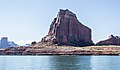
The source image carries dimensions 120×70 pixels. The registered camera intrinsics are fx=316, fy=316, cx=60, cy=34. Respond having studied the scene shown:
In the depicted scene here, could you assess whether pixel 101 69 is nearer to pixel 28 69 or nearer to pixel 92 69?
pixel 92 69

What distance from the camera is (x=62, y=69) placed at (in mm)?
109938

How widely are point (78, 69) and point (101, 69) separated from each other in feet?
26.0

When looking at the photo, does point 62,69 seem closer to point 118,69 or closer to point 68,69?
point 68,69

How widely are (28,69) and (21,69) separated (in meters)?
2.58

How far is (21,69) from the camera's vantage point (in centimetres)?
11188

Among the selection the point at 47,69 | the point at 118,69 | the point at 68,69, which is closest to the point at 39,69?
the point at 47,69

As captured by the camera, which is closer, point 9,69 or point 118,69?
point 118,69

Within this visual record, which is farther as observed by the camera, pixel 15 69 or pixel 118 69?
pixel 15 69

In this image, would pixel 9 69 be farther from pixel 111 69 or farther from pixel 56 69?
pixel 111 69

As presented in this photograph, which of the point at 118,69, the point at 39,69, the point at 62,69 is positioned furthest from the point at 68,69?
the point at 118,69

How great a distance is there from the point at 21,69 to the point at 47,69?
30.2ft

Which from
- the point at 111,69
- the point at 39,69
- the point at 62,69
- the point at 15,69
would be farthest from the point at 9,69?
the point at 111,69

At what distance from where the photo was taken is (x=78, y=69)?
4323 inches

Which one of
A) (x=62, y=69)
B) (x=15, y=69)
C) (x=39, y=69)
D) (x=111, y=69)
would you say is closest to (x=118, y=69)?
(x=111, y=69)
